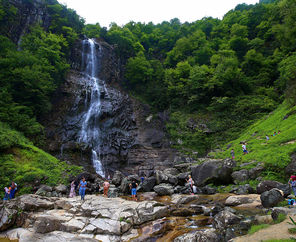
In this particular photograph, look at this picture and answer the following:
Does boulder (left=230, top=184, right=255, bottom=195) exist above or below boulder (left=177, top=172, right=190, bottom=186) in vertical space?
below

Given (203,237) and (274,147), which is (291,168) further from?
(203,237)

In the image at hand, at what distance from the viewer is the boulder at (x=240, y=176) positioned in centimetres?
1231

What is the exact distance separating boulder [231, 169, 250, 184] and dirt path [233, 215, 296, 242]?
737 cm

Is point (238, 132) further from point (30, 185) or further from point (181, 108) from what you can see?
point (30, 185)

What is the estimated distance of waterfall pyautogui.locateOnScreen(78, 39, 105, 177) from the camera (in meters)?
24.7

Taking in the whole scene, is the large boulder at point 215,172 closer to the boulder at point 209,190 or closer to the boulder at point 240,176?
the boulder at point 240,176

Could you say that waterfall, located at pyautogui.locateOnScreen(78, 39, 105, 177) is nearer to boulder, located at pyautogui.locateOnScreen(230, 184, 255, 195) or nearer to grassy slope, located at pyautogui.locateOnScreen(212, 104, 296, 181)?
grassy slope, located at pyautogui.locateOnScreen(212, 104, 296, 181)

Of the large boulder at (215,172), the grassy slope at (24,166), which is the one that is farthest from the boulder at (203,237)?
the grassy slope at (24,166)

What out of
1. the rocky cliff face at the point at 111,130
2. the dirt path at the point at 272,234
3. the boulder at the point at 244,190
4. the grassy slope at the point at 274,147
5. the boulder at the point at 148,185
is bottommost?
the dirt path at the point at 272,234

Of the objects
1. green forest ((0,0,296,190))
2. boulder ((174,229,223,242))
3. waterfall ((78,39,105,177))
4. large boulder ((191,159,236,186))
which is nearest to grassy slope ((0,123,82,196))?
green forest ((0,0,296,190))

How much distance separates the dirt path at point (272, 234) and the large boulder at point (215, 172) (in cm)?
824

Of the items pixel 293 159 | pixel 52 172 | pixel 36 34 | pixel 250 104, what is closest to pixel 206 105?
pixel 250 104

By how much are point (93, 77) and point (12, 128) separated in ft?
60.4

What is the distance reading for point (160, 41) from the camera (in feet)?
162
